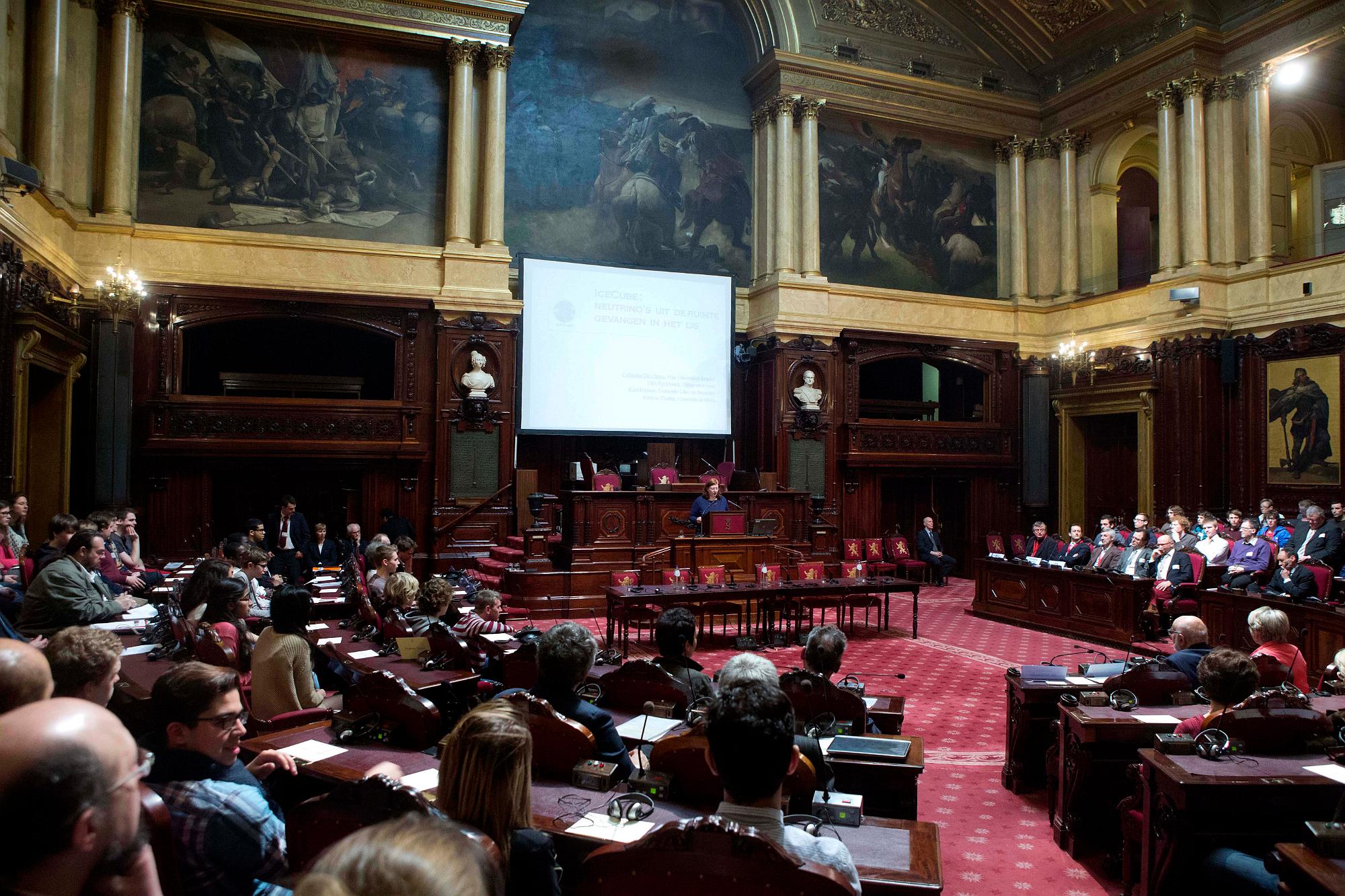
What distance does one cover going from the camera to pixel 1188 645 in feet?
16.0

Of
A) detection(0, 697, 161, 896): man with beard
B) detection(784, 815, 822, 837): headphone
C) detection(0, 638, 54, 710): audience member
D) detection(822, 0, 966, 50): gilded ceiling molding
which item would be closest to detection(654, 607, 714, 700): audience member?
detection(784, 815, 822, 837): headphone

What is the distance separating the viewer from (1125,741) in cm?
412

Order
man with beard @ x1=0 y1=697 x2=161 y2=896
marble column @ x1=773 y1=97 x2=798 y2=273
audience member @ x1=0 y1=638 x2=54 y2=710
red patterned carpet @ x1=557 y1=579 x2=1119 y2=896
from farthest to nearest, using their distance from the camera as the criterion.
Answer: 1. marble column @ x1=773 y1=97 x2=798 y2=273
2. red patterned carpet @ x1=557 y1=579 x2=1119 y2=896
3. audience member @ x1=0 y1=638 x2=54 y2=710
4. man with beard @ x1=0 y1=697 x2=161 y2=896

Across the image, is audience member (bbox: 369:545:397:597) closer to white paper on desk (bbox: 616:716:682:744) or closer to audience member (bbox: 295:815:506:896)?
white paper on desk (bbox: 616:716:682:744)

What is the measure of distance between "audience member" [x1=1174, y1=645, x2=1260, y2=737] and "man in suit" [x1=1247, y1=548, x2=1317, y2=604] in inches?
219

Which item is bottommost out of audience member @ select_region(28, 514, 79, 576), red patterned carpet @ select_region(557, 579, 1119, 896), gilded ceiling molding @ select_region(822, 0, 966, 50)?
red patterned carpet @ select_region(557, 579, 1119, 896)

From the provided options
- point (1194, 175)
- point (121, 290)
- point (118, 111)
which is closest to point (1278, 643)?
point (121, 290)

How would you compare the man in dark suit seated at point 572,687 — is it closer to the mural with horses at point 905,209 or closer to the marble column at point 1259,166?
the mural with horses at point 905,209

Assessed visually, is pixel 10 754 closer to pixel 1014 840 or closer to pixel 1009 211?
pixel 1014 840

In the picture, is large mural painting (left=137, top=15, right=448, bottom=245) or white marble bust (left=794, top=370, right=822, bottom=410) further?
white marble bust (left=794, top=370, right=822, bottom=410)

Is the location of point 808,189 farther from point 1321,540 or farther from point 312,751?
point 312,751

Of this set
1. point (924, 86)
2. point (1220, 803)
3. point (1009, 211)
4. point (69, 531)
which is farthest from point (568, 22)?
point (1220, 803)

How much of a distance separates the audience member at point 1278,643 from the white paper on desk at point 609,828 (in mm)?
3775

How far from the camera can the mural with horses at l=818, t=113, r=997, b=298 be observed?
16.5 m
